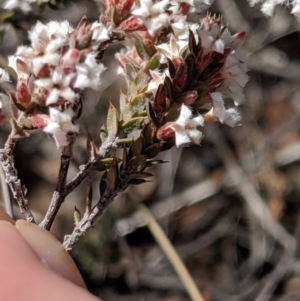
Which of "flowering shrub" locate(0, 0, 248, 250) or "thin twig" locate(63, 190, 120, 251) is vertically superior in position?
"flowering shrub" locate(0, 0, 248, 250)

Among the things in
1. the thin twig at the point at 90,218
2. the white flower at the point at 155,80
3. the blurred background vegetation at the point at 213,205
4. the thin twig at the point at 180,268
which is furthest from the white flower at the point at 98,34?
the blurred background vegetation at the point at 213,205

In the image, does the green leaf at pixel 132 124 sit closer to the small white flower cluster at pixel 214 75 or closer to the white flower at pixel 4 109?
the small white flower cluster at pixel 214 75

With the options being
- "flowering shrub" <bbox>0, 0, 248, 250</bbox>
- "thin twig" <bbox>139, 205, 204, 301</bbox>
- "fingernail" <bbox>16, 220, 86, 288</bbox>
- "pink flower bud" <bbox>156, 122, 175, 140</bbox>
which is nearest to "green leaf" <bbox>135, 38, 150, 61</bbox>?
"flowering shrub" <bbox>0, 0, 248, 250</bbox>

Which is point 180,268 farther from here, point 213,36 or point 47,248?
point 213,36

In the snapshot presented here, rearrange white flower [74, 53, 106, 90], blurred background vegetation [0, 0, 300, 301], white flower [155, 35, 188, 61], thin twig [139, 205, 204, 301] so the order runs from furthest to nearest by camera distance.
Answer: blurred background vegetation [0, 0, 300, 301] < thin twig [139, 205, 204, 301] < white flower [155, 35, 188, 61] < white flower [74, 53, 106, 90]

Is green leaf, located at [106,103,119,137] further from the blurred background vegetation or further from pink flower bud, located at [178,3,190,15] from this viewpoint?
the blurred background vegetation

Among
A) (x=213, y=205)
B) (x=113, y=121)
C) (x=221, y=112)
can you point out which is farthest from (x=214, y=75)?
(x=213, y=205)

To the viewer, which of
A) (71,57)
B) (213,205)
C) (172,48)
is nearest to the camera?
(71,57)
